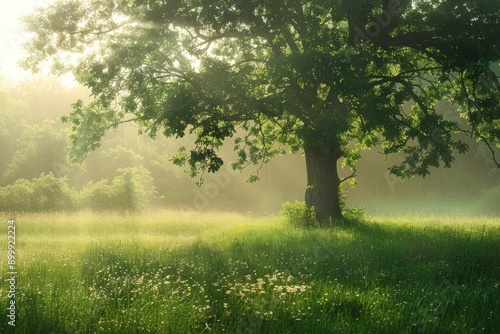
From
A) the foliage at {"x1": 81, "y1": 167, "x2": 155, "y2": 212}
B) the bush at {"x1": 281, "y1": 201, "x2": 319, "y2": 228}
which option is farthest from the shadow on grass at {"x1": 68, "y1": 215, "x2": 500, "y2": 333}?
the foliage at {"x1": 81, "y1": 167, "x2": 155, "y2": 212}

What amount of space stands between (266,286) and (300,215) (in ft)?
36.8

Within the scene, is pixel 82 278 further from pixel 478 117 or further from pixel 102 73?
pixel 478 117

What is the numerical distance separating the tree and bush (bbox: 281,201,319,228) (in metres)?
2.31

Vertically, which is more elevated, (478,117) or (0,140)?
(0,140)

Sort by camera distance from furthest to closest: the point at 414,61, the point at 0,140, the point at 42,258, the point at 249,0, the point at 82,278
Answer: the point at 0,140
the point at 414,61
the point at 249,0
the point at 42,258
the point at 82,278

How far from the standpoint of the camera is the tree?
1499 cm

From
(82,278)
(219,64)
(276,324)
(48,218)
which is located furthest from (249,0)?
(48,218)

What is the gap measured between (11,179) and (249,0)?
39.5m

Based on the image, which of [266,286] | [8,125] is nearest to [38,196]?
[266,286]

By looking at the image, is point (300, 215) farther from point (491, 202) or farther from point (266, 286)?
point (491, 202)

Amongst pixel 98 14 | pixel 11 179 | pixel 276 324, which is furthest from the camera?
pixel 11 179

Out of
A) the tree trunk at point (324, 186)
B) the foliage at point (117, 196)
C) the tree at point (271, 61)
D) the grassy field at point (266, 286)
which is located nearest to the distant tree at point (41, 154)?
the foliage at point (117, 196)

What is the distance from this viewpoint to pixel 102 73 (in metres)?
15.6

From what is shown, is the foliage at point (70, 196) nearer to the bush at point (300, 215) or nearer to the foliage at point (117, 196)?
the foliage at point (117, 196)
